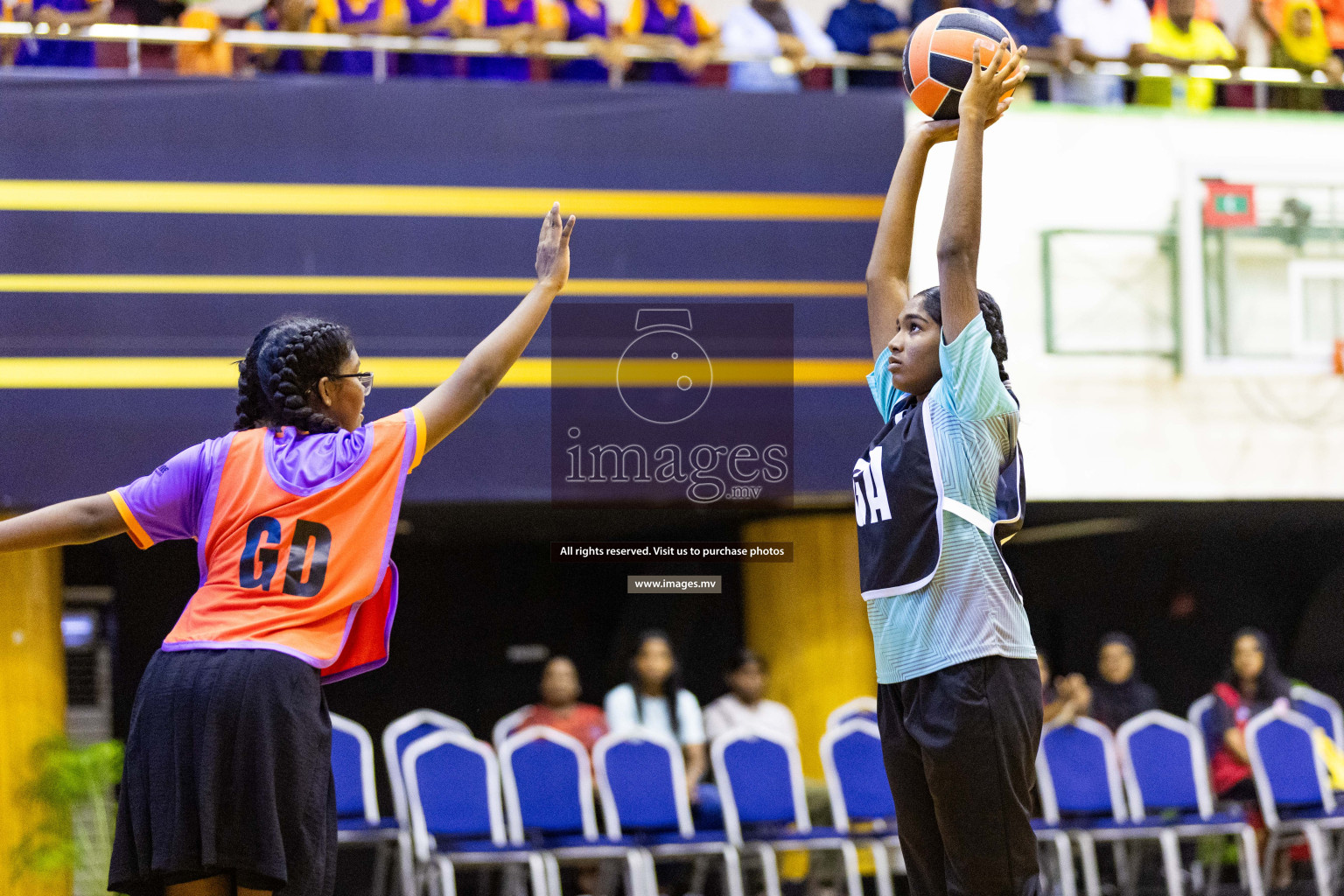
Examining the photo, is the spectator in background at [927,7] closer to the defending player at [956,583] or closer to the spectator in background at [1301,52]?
the spectator in background at [1301,52]

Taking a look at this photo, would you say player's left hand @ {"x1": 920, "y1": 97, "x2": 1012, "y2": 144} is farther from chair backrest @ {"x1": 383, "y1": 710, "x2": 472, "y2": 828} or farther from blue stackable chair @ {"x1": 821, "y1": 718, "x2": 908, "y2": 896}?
chair backrest @ {"x1": 383, "y1": 710, "x2": 472, "y2": 828}

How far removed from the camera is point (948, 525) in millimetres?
2646

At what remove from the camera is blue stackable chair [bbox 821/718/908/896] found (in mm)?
6574

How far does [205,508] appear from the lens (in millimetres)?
2611

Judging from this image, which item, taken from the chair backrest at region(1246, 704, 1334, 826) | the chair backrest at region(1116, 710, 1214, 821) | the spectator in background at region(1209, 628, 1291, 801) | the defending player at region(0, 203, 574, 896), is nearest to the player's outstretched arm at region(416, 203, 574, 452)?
the defending player at region(0, 203, 574, 896)

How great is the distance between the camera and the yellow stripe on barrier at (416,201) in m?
6.40

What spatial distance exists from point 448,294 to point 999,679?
4.57m

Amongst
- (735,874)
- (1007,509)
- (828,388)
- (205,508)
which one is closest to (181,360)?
(828,388)

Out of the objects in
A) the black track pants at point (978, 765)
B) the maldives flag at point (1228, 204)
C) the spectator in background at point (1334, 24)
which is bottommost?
the black track pants at point (978, 765)

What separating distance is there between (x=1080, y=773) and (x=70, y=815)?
4992 millimetres

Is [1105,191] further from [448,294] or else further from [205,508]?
[205,508]

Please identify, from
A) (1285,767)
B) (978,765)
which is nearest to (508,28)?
(978,765)

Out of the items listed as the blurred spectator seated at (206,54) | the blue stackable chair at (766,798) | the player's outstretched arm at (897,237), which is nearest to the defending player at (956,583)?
the player's outstretched arm at (897,237)

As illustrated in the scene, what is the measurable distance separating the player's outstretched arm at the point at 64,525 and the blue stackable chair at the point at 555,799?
4.05 m
